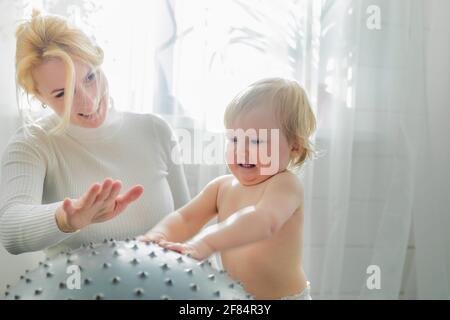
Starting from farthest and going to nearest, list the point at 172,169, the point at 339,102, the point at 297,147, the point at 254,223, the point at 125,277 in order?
1. the point at 339,102
2. the point at 172,169
3. the point at 297,147
4. the point at 254,223
5. the point at 125,277

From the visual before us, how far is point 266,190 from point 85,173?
0.28 meters

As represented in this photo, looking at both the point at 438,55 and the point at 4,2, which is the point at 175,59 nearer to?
the point at 4,2

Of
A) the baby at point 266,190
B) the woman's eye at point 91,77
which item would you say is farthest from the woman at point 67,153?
the baby at point 266,190

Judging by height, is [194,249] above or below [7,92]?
below

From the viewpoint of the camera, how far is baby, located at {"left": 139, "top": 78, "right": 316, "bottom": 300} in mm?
655

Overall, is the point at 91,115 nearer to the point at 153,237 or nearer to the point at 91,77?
the point at 91,77

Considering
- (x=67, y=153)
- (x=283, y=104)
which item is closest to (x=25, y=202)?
(x=67, y=153)

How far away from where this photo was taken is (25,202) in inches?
26.5

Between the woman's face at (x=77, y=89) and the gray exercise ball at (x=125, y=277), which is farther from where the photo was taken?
the woman's face at (x=77, y=89)

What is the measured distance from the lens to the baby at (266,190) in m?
0.65

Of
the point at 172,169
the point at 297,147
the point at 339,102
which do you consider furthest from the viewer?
the point at 339,102

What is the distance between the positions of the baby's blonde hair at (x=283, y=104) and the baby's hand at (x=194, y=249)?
176mm

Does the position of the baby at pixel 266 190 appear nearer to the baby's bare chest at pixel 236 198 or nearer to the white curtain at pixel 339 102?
the baby's bare chest at pixel 236 198
